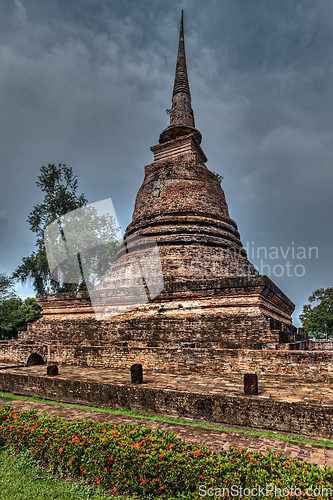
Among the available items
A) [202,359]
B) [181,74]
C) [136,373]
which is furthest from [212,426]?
[181,74]

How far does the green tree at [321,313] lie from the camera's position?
28.3m

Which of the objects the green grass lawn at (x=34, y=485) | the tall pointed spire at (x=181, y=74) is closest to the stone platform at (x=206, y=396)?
the green grass lawn at (x=34, y=485)

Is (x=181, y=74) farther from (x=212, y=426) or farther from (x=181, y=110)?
(x=212, y=426)

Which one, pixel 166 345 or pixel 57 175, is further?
pixel 57 175

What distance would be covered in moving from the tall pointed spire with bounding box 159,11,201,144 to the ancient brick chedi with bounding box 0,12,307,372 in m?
0.07

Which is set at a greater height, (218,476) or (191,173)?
(191,173)

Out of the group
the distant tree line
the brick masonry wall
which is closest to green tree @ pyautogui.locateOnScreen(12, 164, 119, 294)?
the distant tree line

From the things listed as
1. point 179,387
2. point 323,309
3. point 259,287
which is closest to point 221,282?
point 259,287

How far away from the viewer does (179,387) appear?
5102 mm

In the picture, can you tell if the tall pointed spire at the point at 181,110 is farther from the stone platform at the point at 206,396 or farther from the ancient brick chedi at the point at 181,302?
the stone platform at the point at 206,396

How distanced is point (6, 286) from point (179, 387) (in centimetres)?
1886

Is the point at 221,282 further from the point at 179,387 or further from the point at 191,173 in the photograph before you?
the point at 191,173

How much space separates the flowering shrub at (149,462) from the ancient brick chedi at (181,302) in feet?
11.9

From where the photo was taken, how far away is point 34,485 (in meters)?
2.95
